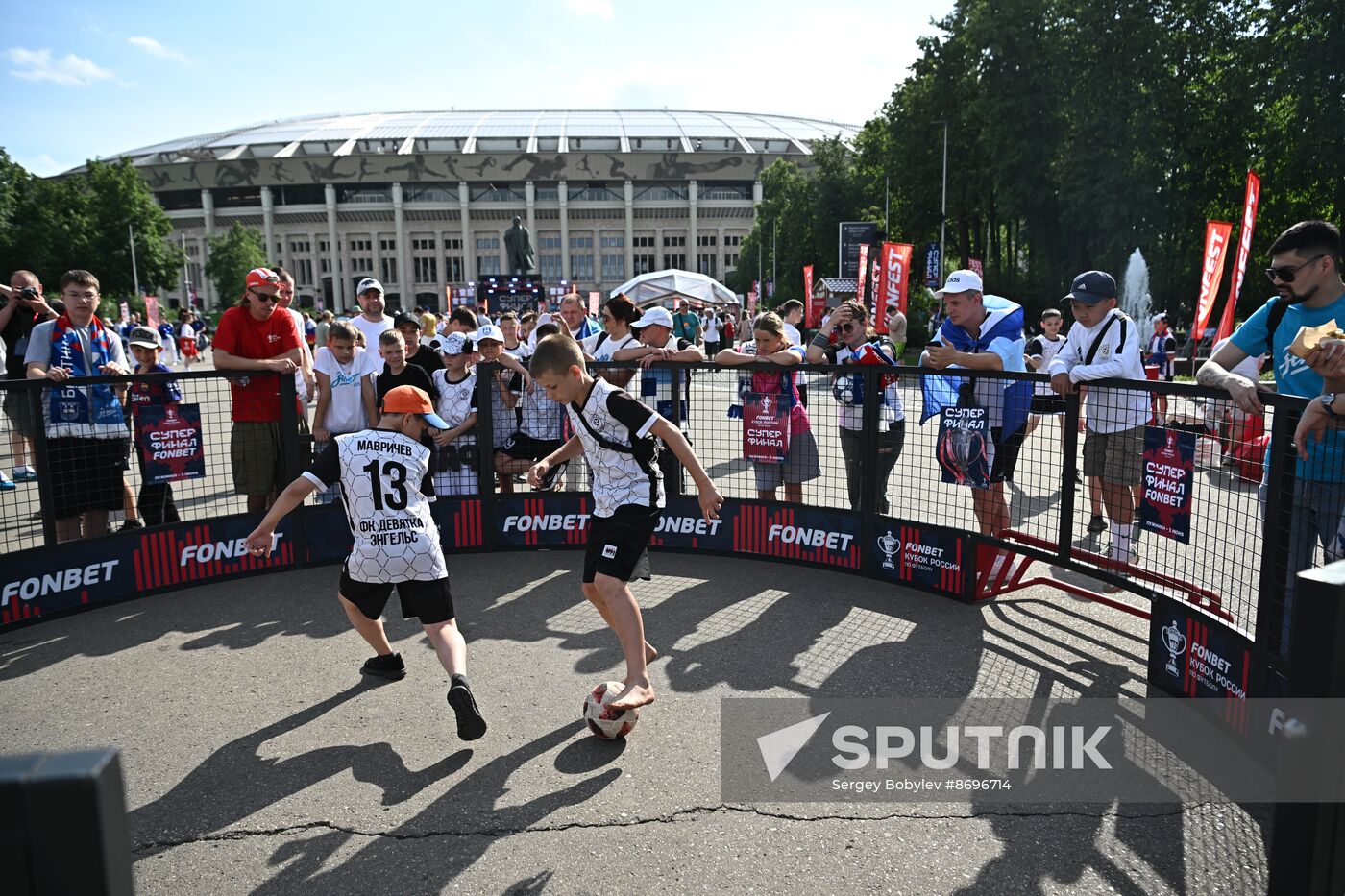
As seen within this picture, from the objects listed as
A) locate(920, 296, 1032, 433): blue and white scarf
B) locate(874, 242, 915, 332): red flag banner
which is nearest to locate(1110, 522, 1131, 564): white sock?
locate(920, 296, 1032, 433): blue and white scarf

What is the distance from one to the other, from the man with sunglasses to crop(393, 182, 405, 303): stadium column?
12751cm

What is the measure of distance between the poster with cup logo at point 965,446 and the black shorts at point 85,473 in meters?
6.14

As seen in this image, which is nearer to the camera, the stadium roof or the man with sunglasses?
the man with sunglasses

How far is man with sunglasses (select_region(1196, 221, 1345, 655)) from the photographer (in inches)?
150

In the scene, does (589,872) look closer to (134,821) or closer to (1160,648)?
(134,821)

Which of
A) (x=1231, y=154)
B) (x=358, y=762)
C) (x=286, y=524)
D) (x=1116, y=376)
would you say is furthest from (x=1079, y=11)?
(x=358, y=762)

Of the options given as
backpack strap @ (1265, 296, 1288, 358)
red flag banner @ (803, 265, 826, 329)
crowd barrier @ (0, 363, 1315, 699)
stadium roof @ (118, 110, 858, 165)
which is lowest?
crowd barrier @ (0, 363, 1315, 699)

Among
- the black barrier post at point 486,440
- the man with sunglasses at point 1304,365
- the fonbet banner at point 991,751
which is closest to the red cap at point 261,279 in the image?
the black barrier post at point 486,440

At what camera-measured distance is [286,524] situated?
23.7ft

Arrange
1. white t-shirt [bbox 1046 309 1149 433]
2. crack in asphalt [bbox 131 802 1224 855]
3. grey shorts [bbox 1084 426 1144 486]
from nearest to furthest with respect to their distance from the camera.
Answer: crack in asphalt [bbox 131 802 1224 855] → grey shorts [bbox 1084 426 1144 486] → white t-shirt [bbox 1046 309 1149 433]

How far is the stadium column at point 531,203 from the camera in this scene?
122 meters

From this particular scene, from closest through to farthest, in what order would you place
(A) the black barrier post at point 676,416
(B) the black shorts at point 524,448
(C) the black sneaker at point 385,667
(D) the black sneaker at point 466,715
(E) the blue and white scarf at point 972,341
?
(D) the black sneaker at point 466,715 → (C) the black sneaker at point 385,667 → (E) the blue and white scarf at point 972,341 → (A) the black barrier post at point 676,416 → (B) the black shorts at point 524,448

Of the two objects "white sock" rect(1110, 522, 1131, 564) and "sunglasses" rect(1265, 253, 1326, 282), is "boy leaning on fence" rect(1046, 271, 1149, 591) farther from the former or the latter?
"sunglasses" rect(1265, 253, 1326, 282)

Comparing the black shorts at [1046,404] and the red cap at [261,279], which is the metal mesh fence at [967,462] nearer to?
the black shorts at [1046,404]
